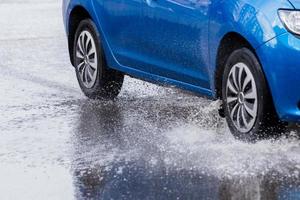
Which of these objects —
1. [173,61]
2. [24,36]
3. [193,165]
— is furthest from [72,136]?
[24,36]

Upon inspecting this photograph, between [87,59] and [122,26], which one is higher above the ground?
[122,26]

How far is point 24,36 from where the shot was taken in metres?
15.2

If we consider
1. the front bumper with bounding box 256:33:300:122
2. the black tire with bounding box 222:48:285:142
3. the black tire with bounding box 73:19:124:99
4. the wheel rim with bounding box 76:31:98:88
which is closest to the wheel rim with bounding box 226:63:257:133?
the black tire with bounding box 222:48:285:142

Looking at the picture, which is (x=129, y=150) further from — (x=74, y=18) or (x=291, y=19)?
(x=74, y=18)

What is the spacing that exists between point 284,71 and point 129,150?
1218 millimetres

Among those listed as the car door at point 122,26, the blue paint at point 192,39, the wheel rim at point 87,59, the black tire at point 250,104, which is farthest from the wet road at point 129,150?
the car door at point 122,26

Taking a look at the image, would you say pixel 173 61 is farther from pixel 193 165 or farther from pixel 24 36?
pixel 24 36

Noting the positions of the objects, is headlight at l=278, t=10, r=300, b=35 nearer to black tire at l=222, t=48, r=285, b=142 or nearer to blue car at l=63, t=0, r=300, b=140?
blue car at l=63, t=0, r=300, b=140

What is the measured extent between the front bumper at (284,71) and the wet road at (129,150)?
0.94 ft

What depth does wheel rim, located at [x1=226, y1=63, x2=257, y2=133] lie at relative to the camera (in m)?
7.11

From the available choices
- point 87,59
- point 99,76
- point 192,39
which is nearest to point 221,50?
point 192,39

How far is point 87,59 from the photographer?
31.5 ft

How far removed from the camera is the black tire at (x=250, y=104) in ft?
22.9

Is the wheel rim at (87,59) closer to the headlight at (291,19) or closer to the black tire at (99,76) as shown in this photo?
the black tire at (99,76)
